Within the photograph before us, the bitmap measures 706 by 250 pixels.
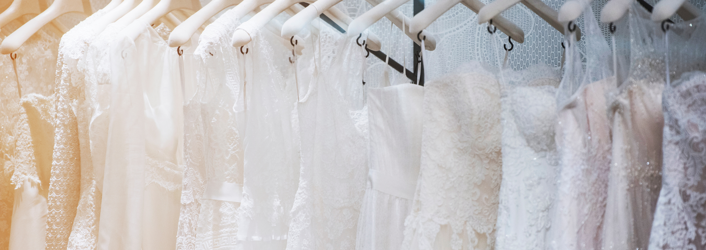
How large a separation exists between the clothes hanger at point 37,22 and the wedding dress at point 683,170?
1345mm

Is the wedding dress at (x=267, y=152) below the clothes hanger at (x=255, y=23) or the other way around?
below

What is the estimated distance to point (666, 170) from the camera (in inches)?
26.6

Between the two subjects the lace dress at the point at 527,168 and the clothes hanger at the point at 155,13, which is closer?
the lace dress at the point at 527,168

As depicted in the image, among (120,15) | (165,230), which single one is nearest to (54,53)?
(120,15)

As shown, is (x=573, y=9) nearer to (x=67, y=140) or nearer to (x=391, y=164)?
(x=391, y=164)

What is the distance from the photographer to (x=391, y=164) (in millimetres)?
1017

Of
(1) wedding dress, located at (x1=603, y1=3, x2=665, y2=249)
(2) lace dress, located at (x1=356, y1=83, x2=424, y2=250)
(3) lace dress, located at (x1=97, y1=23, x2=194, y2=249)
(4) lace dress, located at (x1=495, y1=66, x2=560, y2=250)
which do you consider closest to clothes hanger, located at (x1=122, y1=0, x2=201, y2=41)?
(3) lace dress, located at (x1=97, y1=23, x2=194, y2=249)

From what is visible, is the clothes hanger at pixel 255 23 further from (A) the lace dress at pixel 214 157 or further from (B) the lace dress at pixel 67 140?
(B) the lace dress at pixel 67 140

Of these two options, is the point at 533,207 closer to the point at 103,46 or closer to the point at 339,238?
the point at 339,238

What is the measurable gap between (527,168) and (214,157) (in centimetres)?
62

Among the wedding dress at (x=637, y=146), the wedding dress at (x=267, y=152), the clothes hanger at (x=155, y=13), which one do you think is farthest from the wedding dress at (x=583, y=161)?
the clothes hanger at (x=155, y=13)

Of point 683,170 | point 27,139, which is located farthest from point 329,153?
point 27,139

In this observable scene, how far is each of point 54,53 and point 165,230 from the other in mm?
589

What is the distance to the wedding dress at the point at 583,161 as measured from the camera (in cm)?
76
